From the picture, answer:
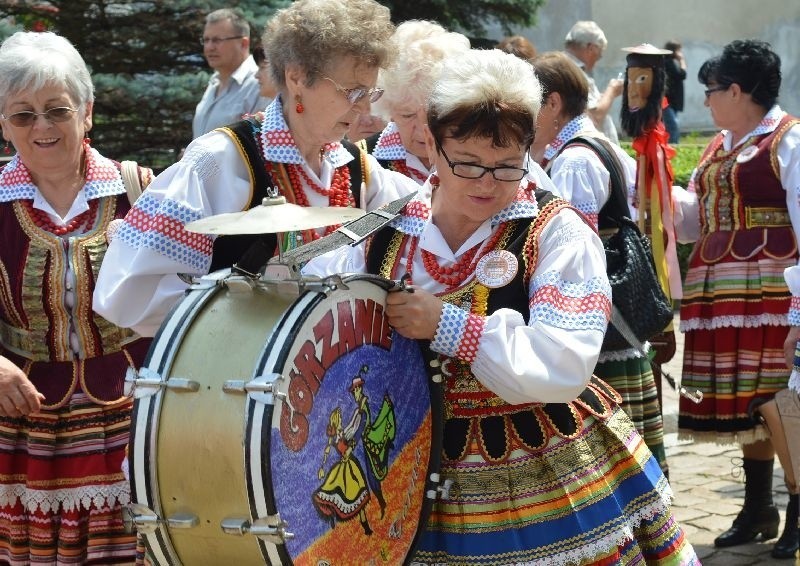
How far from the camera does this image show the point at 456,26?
12.2 m

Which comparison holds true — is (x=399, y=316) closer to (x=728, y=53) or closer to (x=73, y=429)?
(x=73, y=429)

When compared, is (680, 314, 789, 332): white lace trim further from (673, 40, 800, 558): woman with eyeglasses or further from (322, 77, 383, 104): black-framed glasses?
(322, 77, 383, 104): black-framed glasses

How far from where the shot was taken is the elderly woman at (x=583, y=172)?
4.86m

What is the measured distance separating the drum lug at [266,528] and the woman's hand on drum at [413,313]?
586 millimetres

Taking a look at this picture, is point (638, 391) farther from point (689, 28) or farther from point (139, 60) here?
point (689, 28)

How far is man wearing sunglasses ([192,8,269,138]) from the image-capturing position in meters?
8.28

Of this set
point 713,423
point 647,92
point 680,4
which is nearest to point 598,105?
point 647,92

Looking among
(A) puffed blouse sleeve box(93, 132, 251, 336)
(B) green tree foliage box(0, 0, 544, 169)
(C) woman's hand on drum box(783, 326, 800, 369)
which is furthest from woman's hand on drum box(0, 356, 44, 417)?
(B) green tree foliage box(0, 0, 544, 169)

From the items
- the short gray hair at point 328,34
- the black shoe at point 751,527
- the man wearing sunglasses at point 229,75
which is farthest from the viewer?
the man wearing sunglasses at point 229,75

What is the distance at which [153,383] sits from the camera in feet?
7.84

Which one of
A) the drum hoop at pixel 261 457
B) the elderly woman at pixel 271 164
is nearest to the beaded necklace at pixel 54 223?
the elderly woman at pixel 271 164

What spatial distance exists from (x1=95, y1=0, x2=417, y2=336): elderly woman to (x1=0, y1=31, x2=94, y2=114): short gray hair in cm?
75

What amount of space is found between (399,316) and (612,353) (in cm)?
238

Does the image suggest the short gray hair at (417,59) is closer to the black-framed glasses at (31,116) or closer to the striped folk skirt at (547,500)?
the black-framed glasses at (31,116)
